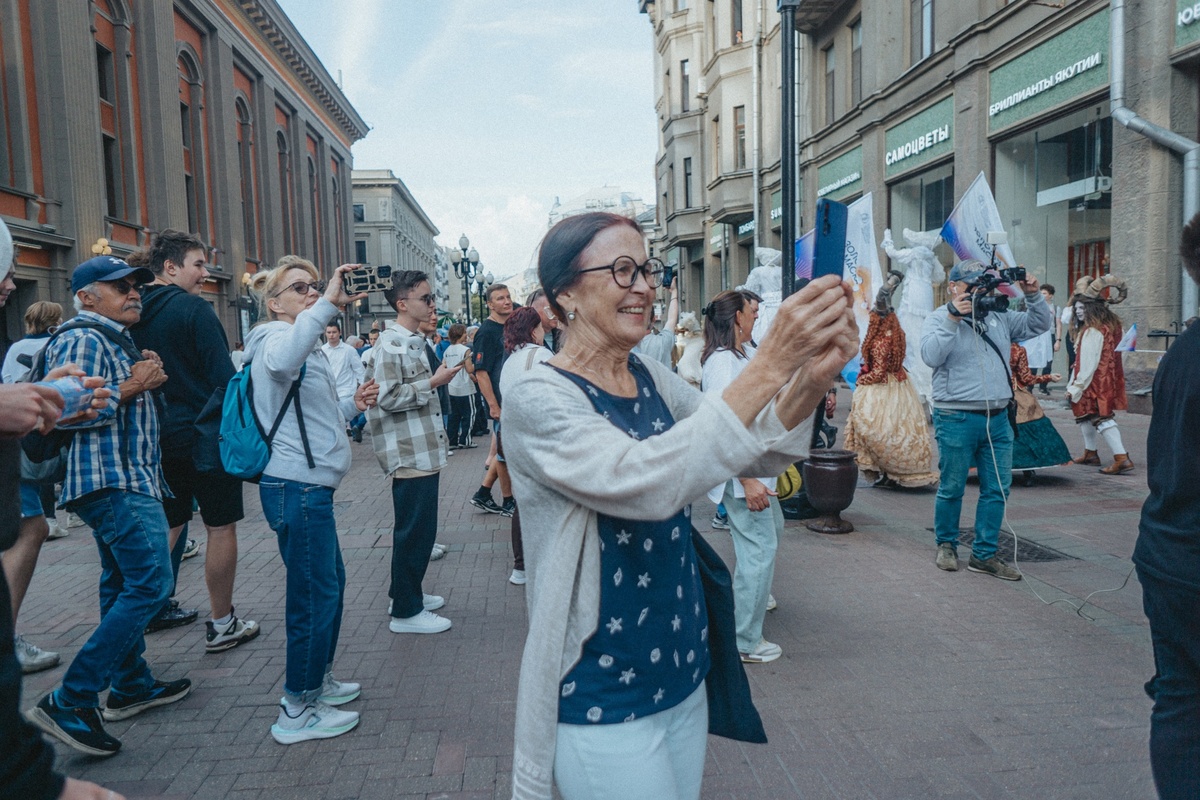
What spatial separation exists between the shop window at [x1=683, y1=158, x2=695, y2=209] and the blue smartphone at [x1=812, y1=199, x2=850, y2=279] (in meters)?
33.9

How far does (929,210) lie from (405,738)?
1780 centimetres

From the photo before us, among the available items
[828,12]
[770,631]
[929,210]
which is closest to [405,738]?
[770,631]

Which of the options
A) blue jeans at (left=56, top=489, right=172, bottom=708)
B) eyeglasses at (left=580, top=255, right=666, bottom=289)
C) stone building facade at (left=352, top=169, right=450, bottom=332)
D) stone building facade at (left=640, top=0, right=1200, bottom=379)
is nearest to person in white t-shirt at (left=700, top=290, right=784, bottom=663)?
eyeglasses at (left=580, top=255, right=666, bottom=289)

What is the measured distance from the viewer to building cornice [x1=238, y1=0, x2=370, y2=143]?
33.4 metres

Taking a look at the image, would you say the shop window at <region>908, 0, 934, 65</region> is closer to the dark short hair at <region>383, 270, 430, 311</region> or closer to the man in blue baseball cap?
the dark short hair at <region>383, 270, 430, 311</region>

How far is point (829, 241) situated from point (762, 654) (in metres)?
3.31

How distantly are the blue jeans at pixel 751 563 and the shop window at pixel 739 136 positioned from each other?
1004 inches

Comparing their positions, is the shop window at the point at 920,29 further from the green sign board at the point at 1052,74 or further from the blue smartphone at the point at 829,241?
the blue smartphone at the point at 829,241

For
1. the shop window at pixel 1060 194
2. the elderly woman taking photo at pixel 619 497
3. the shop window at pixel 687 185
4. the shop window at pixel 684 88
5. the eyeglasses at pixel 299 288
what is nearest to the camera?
the elderly woman taking photo at pixel 619 497

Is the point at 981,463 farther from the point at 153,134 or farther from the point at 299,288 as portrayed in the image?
the point at 153,134

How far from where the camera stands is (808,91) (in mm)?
24484

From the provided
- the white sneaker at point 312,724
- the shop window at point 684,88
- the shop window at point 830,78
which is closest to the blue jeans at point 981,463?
the white sneaker at point 312,724

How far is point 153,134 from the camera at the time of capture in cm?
2381

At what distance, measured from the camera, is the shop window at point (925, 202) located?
698 inches
